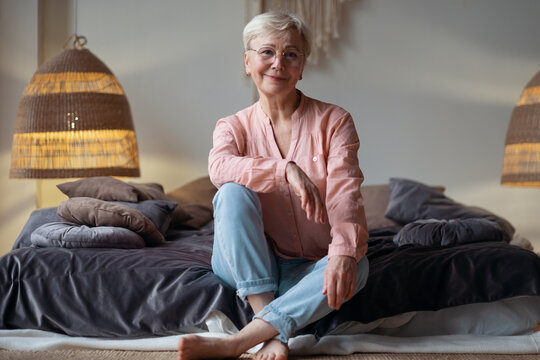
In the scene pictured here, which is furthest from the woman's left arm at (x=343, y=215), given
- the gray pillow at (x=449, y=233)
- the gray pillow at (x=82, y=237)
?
the gray pillow at (x=82, y=237)

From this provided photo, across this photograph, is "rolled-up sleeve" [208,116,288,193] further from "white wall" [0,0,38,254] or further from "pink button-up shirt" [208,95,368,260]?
"white wall" [0,0,38,254]

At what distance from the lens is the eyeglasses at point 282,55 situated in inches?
76.4

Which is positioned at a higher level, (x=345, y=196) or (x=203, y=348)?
(x=345, y=196)

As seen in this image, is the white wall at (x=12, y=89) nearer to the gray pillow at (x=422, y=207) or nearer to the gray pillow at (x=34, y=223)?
the gray pillow at (x=34, y=223)

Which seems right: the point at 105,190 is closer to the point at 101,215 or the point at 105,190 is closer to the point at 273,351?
the point at 101,215

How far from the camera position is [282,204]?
1.92 metres

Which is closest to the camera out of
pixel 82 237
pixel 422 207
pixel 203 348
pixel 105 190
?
pixel 203 348

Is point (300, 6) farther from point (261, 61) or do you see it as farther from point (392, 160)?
point (261, 61)

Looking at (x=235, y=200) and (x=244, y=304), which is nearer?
(x=235, y=200)

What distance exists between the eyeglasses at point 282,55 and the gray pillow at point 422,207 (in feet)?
4.90

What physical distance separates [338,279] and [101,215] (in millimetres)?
1073

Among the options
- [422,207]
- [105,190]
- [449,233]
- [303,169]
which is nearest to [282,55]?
[303,169]

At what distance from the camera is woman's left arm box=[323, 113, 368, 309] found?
167cm

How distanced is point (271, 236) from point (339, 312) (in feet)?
1.02
